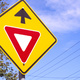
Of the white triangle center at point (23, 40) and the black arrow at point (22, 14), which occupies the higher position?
the black arrow at point (22, 14)

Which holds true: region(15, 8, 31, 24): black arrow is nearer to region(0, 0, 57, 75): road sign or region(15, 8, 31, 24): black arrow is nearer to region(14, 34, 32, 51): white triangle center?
region(0, 0, 57, 75): road sign

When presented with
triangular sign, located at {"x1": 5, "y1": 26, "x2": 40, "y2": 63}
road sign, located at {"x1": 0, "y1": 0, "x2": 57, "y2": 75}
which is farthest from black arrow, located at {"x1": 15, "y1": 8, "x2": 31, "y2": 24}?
triangular sign, located at {"x1": 5, "y1": 26, "x2": 40, "y2": 63}

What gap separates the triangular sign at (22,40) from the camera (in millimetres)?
2979

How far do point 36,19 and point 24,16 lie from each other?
0.78 feet

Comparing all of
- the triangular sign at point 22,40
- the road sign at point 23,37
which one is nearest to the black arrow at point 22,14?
the road sign at point 23,37

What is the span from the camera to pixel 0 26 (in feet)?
10.0

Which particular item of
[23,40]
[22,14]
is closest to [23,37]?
[23,40]

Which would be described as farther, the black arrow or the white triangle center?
the black arrow

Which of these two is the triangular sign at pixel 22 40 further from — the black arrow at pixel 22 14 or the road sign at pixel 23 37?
the black arrow at pixel 22 14

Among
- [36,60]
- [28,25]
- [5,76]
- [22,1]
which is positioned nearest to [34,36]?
[28,25]

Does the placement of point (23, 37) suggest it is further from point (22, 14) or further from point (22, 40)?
point (22, 14)

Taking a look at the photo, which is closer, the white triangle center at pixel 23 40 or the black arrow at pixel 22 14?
the white triangle center at pixel 23 40

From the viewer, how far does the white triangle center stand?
119 inches

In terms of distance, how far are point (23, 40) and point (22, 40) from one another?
0.06 feet
